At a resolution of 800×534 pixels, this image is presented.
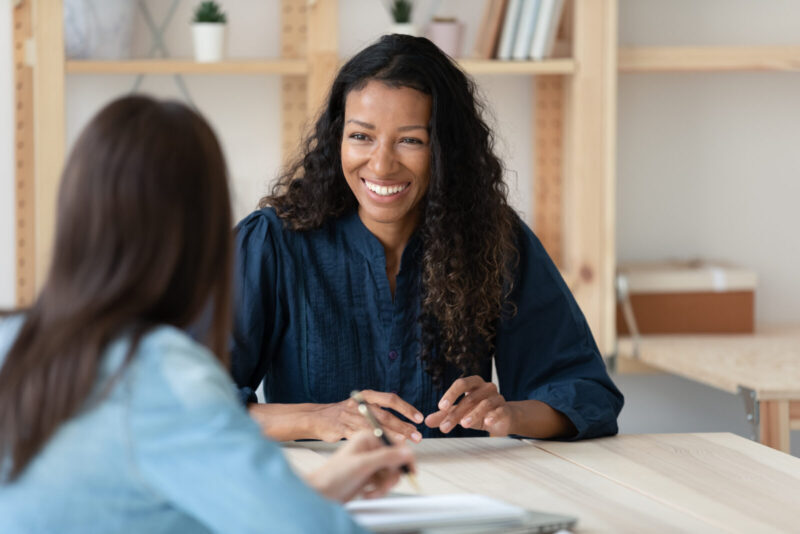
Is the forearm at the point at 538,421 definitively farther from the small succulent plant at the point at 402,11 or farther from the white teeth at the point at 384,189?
the small succulent plant at the point at 402,11

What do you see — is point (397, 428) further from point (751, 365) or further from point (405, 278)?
point (751, 365)

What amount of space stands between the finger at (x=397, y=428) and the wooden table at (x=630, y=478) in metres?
0.04

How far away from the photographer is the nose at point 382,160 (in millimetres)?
1590

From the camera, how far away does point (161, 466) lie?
730mm

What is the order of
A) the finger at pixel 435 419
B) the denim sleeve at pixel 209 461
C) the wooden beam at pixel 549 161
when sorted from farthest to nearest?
the wooden beam at pixel 549 161 < the finger at pixel 435 419 < the denim sleeve at pixel 209 461

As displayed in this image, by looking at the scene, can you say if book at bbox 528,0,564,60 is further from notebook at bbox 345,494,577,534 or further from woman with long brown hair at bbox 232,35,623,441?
notebook at bbox 345,494,577,534

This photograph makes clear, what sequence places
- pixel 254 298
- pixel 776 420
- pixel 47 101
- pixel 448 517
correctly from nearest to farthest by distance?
pixel 448 517 → pixel 254 298 → pixel 776 420 → pixel 47 101

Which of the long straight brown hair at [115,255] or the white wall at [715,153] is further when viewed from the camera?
the white wall at [715,153]

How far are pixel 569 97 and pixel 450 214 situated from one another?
106 centimetres

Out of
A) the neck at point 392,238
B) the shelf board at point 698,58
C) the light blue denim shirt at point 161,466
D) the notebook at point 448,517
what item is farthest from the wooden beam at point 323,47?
the light blue denim shirt at point 161,466

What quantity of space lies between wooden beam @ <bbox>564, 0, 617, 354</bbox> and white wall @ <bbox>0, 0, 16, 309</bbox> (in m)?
1.45

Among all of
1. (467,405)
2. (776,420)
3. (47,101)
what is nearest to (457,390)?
(467,405)

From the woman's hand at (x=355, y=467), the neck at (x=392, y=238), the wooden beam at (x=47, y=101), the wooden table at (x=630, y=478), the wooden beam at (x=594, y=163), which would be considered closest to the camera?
the woman's hand at (x=355, y=467)

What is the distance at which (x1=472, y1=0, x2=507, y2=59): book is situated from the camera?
246 centimetres
